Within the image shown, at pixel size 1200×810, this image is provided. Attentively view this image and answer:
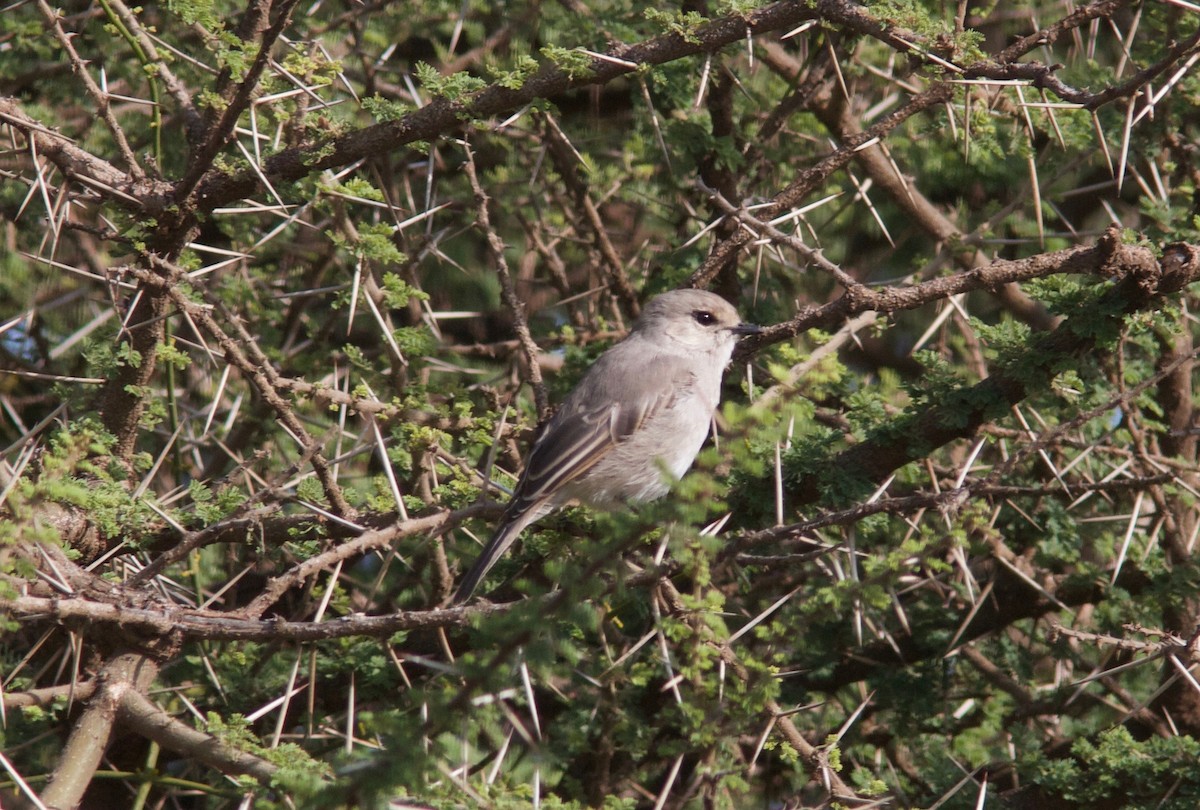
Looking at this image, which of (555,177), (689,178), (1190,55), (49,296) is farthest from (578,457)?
(49,296)

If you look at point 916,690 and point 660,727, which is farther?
point 916,690

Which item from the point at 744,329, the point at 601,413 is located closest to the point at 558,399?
the point at 601,413

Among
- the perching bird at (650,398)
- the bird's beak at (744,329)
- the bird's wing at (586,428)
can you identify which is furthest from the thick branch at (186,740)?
the bird's beak at (744,329)

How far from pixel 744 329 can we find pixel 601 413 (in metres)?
0.65

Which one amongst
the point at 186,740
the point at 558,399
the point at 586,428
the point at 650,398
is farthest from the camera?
the point at 558,399

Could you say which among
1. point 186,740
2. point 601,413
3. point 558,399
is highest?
point 186,740

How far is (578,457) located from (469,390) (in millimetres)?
511

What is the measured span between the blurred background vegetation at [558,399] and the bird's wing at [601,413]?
18 centimetres

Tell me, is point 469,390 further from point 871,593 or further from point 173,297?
point 871,593

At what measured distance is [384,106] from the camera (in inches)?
143

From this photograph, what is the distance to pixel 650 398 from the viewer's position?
4.72 metres

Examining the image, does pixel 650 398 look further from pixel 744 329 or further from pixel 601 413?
pixel 744 329

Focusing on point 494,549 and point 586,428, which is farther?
point 586,428

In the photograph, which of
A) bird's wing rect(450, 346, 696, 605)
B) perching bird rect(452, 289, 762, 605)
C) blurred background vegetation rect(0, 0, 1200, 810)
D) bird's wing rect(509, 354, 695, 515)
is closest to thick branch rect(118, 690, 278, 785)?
blurred background vegetation rect(0, 0, 1200, 810)
